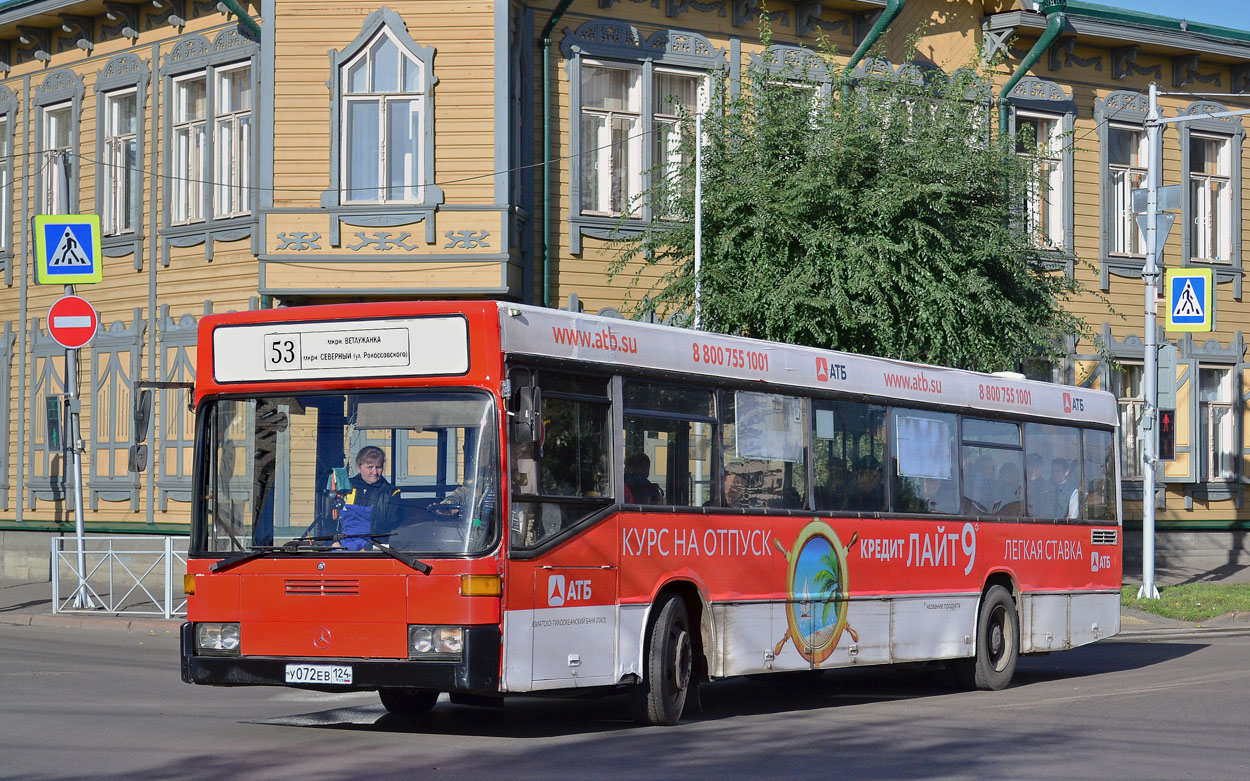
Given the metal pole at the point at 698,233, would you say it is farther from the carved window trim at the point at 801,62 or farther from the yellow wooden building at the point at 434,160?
the carved window trim at the point at 801,62

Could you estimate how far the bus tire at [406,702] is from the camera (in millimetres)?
11852

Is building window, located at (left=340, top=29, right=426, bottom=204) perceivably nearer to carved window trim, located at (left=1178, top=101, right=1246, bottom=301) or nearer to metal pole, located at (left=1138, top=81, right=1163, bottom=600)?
metal pole, located at (left=1138, top=81, right=1163, bottom=600)

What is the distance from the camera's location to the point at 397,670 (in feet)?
32.9

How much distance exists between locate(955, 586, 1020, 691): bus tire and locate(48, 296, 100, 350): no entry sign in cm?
1135

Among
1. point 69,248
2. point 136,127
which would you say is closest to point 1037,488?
point 69,248

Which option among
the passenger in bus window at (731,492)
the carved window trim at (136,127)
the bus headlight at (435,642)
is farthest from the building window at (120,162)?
the bus headlight at (435,642)

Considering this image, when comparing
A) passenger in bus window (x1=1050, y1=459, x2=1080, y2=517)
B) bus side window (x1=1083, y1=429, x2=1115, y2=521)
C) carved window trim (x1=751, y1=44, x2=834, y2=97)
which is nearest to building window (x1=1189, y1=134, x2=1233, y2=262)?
carved window trim (x1=751, y1=44, x2=834, y2=97)

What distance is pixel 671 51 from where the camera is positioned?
25859 millimetres

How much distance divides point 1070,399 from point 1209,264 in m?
16.7

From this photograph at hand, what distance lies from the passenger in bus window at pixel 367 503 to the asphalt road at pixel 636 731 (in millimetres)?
1304

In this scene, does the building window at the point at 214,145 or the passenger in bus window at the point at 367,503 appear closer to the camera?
the passenger in bus window at the point at 367,503

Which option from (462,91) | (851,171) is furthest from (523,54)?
(851,171)

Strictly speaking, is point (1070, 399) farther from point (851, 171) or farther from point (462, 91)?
point (462, 91)

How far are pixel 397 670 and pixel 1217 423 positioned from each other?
25.6m
